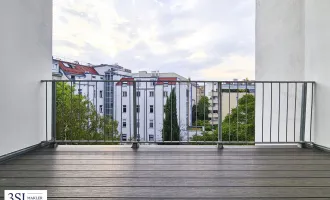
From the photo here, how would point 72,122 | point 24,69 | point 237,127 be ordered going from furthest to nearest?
point 72,122, point 237,127, point 24,69

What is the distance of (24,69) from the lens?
2.86 m

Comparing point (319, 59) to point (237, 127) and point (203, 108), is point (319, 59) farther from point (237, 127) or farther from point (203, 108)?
point (203, 108)

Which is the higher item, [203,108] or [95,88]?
[95,88]

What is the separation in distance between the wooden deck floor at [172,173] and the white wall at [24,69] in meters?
0.31

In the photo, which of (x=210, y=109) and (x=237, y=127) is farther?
(x=210, y=109)

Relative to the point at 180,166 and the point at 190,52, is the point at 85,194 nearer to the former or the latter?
the point at 180,166

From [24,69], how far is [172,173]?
7.09ft

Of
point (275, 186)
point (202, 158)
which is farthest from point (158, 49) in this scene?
point (275, 186)

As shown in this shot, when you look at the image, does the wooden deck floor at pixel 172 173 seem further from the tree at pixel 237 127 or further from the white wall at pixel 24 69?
the tree at pixel 237 127

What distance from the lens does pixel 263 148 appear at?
128 inches

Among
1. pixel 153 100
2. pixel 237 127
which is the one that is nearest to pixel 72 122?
pixel 153 100

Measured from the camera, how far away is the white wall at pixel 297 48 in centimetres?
301

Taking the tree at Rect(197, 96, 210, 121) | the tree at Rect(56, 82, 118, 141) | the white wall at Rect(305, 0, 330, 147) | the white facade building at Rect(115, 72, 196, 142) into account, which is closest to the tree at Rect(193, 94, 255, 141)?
the tree at Rect(197, 96, 210, 121)

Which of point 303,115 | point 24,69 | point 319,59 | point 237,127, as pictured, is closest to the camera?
point 24,69
